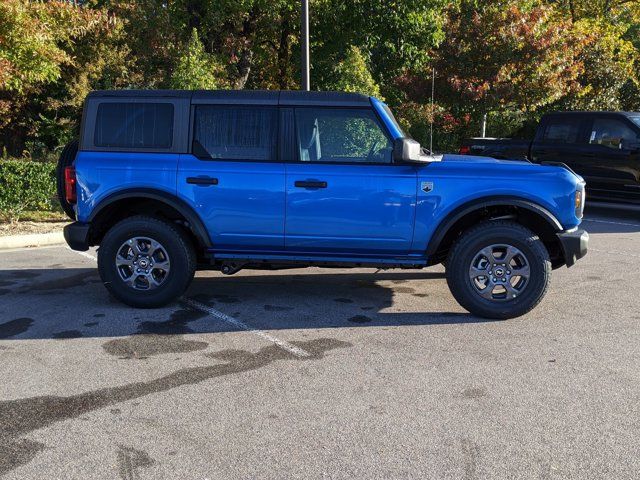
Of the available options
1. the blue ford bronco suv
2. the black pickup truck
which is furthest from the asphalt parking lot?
the black pickup truck

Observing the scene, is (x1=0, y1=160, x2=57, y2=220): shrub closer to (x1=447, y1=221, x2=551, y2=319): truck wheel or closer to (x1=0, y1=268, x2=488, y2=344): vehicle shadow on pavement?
(x1=0, y1=268, x2=488, y2=344): vehicle shadow on pavement

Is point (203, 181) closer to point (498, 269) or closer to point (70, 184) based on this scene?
point (70, 184)

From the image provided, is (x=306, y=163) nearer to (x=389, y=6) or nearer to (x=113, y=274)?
(x=113, y=274)

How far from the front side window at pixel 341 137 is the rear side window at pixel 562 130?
805 centimetres

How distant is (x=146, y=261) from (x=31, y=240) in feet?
14.6

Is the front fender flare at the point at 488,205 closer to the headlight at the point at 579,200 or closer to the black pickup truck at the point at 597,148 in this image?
the headlight at the point at 579,200

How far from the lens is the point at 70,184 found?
575 centimetres

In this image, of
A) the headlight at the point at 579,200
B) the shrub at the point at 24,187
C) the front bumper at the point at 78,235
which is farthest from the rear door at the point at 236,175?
the shrub at the point at 24,187

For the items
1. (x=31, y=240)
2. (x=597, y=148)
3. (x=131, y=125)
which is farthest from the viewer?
(x=597, y=148)

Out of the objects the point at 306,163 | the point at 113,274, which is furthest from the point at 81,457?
the point at 306,163

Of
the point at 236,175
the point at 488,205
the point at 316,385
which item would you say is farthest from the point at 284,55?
→ the point at 316,385

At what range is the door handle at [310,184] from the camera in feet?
17.9

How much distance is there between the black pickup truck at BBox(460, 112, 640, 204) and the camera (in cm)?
1144

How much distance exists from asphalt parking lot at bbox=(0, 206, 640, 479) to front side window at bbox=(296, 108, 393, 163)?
1.40 meters
